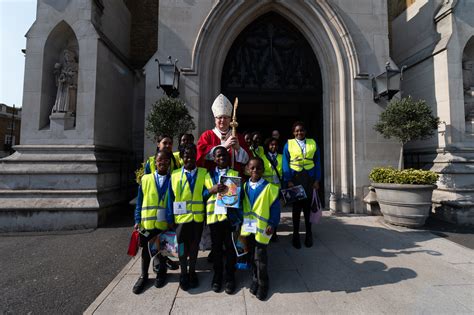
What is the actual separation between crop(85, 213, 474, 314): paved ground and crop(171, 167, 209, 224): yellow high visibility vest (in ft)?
2.99

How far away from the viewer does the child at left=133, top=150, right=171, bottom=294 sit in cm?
285

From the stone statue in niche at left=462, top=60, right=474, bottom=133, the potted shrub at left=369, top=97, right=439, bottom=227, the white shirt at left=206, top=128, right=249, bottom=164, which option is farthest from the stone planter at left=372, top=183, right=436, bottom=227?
the white shirt at left=206, top=128, right=249, bottom=164

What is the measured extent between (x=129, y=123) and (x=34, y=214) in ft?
12.9

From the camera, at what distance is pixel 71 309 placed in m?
2.61

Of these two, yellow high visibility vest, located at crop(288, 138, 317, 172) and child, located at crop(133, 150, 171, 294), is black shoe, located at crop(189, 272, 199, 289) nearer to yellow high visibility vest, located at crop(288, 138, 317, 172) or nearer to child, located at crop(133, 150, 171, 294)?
child, located at crop(133, 150, 171, 294)

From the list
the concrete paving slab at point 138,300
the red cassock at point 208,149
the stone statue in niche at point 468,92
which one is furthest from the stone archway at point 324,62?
the concrete paving slab at point 138,300

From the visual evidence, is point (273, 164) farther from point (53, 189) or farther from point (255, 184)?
point (53, 189)

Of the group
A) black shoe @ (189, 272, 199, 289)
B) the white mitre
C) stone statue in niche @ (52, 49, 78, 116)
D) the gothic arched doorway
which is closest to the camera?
black shoe @ (189, 272, 199, 289)

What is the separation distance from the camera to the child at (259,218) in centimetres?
268

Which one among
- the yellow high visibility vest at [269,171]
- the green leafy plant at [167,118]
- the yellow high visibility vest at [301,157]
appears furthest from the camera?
the green leafy plant at [167,118]

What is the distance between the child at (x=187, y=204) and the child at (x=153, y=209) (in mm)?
110

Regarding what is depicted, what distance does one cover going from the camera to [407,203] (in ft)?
16.7

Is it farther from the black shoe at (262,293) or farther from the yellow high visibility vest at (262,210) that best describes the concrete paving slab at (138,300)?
the yellow high visibility vest at (262,210)

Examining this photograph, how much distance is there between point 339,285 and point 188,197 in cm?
226
